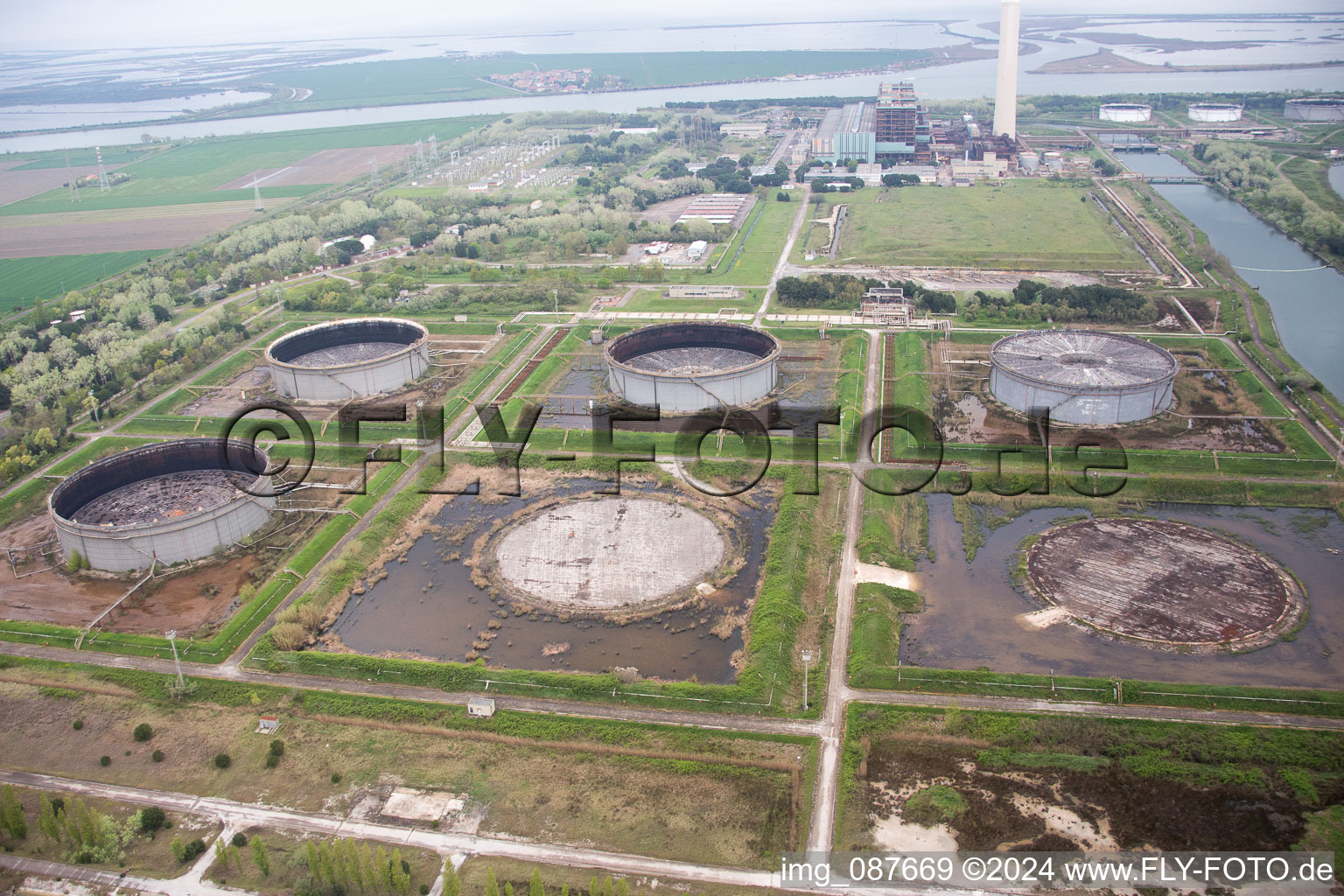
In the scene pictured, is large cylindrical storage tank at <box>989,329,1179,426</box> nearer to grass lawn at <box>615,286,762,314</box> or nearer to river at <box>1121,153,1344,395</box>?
river at <box>1121,153,1344,395</box>

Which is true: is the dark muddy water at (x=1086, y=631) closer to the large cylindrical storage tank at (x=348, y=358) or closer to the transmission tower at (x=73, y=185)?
the large cylindrical storage tank at (x=348, y=358)

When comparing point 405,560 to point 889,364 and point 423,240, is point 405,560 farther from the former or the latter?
point 423,240

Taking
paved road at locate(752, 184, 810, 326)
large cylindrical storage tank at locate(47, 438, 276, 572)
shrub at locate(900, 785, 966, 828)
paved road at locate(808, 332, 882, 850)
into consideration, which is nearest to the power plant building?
paved road at locate(752, 184, 810, 326)

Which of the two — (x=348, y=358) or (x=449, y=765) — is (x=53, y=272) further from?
(x=449, y=765)

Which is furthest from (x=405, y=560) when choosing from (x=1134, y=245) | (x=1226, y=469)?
(x=1134, y=245)

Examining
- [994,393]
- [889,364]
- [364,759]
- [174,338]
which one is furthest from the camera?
[174,338]

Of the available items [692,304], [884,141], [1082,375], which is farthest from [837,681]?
[884,141]
